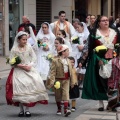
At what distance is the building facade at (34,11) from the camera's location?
2338 cm

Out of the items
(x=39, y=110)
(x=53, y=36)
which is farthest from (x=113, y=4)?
(x=39, y=110)

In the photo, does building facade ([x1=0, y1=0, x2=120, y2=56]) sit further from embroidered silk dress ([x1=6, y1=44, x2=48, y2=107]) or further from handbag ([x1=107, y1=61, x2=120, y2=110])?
handbag ([x1=107, y1=61, x2=120, y2=110])

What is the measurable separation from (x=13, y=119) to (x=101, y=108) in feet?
5.86

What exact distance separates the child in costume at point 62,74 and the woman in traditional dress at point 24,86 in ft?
1.00

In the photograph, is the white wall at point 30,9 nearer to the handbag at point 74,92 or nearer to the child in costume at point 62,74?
the handbag at point 74,92

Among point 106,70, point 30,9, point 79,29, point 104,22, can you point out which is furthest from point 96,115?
point 30,9

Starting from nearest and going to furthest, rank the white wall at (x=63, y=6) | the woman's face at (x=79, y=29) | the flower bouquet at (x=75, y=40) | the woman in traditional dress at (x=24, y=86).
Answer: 1. the woman in traditional dress at (x=24, y=86)
2. the flower bouquet at (x=75, y=40)
3. the woman's face at (x=79, y=29)
4. the white wall at (x=63, y=6)

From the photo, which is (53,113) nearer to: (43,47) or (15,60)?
(15,60)

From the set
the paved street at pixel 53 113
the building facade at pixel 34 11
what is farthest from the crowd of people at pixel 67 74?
the building facade at pixel 34 11

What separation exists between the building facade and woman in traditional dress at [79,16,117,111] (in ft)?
42.7

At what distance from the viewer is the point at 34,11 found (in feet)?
83.6

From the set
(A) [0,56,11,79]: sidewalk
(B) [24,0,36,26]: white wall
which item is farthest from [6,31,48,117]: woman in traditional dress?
(B) [24,0,36,26]: white wall

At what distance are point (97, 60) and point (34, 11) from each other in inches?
607

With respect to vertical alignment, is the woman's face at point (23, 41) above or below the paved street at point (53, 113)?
above
